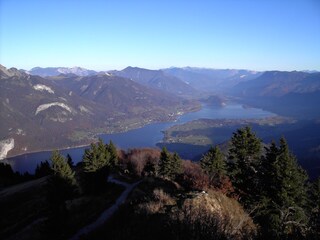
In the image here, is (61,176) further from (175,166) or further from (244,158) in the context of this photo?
(175,166)

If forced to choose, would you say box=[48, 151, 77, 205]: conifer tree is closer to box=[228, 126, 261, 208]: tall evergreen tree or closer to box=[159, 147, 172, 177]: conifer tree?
box=[228, 126, 261, 208]: tall evergreen tree

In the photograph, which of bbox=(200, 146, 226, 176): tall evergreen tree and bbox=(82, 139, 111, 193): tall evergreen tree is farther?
bbox=(200, 146, 226, 176): tall evergreen tree

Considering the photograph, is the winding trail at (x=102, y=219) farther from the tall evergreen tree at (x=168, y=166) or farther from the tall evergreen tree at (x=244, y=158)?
the tall evergreen tree at (x=168, y=166)

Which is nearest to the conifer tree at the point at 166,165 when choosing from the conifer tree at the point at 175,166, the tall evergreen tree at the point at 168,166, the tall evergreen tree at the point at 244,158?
the tall evergreen tree at the point at 168,166

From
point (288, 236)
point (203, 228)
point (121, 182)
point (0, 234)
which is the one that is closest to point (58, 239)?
point (0, 234)

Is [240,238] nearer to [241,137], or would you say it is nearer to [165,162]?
[241,137]

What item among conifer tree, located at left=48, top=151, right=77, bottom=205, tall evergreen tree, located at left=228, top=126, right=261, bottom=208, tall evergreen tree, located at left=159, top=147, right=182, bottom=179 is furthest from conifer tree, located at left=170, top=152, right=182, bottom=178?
conifer tree, located at left=48, top=151, right=77, bottom=205

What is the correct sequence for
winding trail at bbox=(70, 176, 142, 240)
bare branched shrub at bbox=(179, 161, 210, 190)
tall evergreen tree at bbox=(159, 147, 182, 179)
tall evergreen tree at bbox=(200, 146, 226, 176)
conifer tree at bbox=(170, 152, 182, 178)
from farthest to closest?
conifer tree at bbox=(170, 152, 182, 178) → tall evergreen tree at bbox=(159, 147, 182, 179) → tall evergreen tree at bbox=(200, 146, 226, 176) → bare branched shrub at bbox=(179, 161, 210, 190) → winding trail at bbox=(70, 176, 142, 240)

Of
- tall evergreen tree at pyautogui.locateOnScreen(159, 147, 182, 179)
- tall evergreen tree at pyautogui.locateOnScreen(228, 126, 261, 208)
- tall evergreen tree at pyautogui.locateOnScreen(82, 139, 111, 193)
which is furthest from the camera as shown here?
tall evergreen tree at pyautogui.locateOnScreen(159, 147, 182, 179)

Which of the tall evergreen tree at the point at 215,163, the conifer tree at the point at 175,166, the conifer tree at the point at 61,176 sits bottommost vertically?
the conifer tree at the point at 175,166

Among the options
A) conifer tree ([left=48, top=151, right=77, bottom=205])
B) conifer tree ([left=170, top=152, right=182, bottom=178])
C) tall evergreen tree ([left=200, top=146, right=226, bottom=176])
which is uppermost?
conifer tree ([left=48, top=151, right=77, bottom=205])

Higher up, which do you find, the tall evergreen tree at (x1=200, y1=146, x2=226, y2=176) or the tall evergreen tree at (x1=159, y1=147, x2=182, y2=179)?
the tall evergreen tree at (x1=200, y1=146, x2=226, y2=176)

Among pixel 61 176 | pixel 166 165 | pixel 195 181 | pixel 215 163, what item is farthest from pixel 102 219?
pixel 166 165
